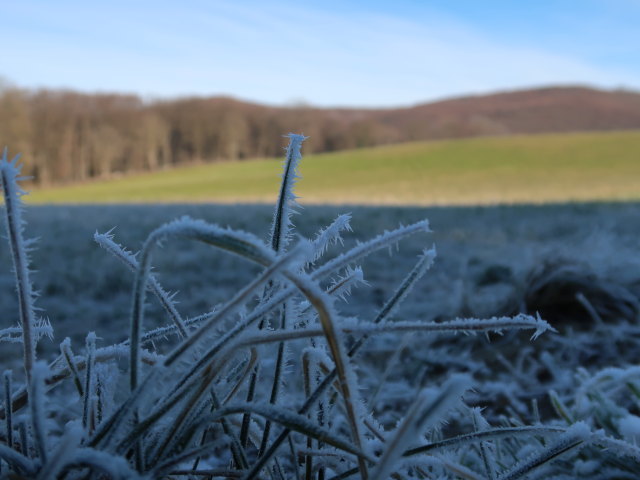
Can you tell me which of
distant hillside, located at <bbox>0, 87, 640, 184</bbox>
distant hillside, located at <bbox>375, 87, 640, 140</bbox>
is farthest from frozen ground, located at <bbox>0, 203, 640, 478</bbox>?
distant hillside, located at <bbox>375, 87, 640, 140</bbox>

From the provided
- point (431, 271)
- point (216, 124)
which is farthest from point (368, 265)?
point (216, 124)

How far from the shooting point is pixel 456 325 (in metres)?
0.45

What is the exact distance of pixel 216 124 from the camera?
1657 inches

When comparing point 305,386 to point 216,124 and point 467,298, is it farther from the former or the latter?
point 216,124

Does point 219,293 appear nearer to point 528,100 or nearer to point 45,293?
point 45,293

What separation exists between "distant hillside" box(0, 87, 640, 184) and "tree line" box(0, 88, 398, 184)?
64 mm

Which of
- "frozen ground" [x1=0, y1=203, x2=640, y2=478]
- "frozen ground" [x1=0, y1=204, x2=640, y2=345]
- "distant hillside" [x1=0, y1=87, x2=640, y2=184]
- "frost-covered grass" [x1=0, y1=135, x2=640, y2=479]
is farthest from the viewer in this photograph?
"distant hillside" [x1=0, y1=87, x2=640, y2=184]

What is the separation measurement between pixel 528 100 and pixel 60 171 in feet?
132

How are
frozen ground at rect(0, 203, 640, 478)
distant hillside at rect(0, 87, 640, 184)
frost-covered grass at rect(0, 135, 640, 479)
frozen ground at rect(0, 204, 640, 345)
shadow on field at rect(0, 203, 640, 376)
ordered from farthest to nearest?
distant hillside at rect(0, 87, 640, 184)
frozen ground at rect(0, 204, 640, 345)
shadow on field at rect(0, 203, 640, 376)
frozen ground at rect(0, 203, 640, 478)
frost-covered grass at rect(0, 135, 640, 479)

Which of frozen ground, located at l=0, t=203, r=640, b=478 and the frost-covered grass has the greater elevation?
the frost-covered grass

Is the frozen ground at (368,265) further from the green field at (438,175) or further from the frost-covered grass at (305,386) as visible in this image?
the green field at (438,175)

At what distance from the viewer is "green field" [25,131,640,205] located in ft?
60.6

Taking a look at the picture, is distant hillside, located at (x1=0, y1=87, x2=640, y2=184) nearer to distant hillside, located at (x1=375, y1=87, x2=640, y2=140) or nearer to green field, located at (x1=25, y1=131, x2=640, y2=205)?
distant hillside, located at (x1=375, y1=87, x2=640, y2=140)

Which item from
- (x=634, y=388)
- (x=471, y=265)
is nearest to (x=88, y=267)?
(x=471, y=265)
